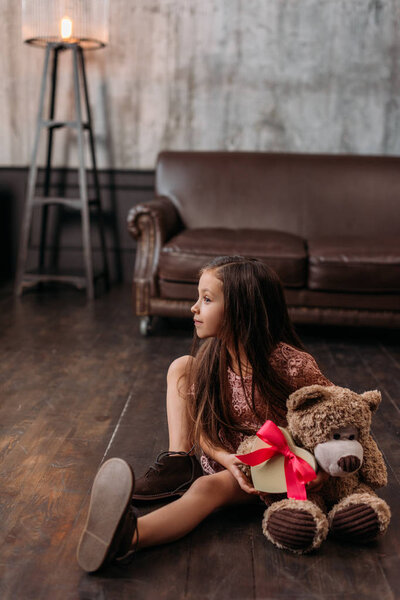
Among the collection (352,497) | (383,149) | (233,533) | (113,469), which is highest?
(383,149)

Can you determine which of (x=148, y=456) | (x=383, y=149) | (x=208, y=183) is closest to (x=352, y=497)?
(x=148, y=456)

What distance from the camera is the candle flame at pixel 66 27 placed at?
144 inches

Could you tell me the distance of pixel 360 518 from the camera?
1.27m

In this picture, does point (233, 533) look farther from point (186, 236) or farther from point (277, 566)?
point (186, 236)

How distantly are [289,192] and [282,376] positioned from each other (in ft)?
8.08

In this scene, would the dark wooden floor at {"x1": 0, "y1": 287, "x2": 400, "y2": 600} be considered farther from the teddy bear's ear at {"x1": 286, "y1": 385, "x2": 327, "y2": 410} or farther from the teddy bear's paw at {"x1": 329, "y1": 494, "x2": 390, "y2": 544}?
the teddy bear's ear at {"x1": 286, "y1": 385, "x2": 327, "y2": 410}

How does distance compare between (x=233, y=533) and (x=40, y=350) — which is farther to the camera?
(x=40, y=350)

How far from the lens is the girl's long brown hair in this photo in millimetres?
1440

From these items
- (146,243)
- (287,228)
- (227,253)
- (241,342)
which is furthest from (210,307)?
(287,228)

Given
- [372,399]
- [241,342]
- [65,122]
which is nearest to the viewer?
[372,399]

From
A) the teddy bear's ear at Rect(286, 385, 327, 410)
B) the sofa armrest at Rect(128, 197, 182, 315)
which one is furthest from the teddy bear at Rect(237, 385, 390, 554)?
the sofa armrest at Rect(128, 197, 182, 315)

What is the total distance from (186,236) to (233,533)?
6.56 ft

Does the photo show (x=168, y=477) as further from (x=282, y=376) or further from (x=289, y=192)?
(x=289, y=192)

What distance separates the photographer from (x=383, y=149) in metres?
4.19
